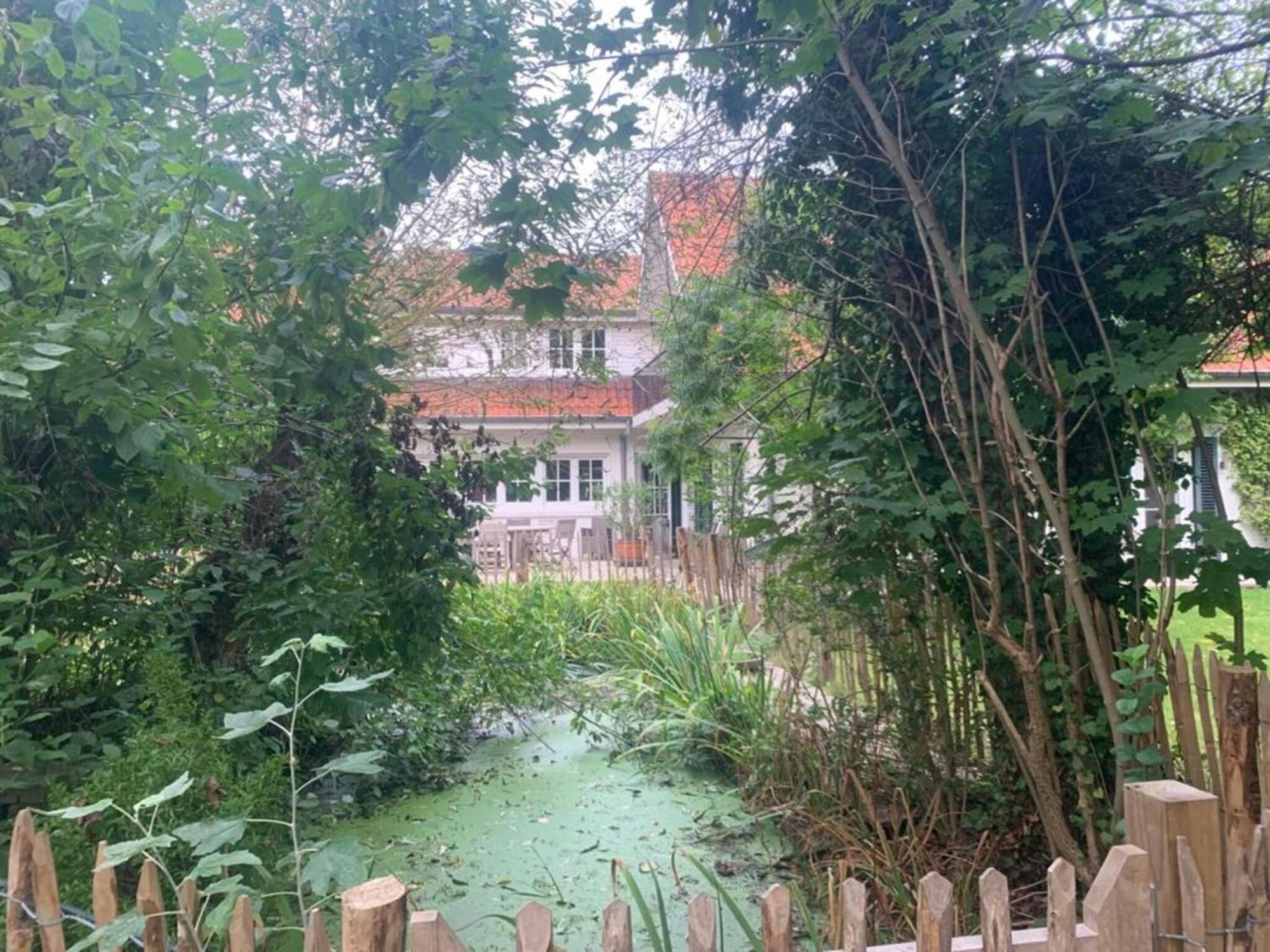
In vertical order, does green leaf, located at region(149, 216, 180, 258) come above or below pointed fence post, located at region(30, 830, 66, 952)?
above

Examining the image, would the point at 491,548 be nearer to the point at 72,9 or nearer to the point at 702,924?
the point at 72,9

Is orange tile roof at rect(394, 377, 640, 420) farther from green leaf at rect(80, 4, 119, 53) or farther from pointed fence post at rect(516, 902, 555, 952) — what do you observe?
pointed fence post at rect(516, 902, 555, 952)

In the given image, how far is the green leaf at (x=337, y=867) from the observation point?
1450mm

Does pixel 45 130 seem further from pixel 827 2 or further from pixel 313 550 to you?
pixel 827 2

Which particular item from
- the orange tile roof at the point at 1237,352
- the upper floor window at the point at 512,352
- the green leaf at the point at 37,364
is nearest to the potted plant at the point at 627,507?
the upper floor window at the point at 512,352

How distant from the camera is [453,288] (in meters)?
8.83

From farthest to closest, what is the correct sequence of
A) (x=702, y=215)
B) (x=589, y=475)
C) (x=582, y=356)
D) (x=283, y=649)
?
(x=589, y=475)
(x=582, y=356)
(x=702, y=215)
(x=283, y=649)

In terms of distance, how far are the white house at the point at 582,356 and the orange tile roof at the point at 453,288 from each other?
0.08 ft

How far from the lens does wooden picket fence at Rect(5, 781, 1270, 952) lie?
1.23 m

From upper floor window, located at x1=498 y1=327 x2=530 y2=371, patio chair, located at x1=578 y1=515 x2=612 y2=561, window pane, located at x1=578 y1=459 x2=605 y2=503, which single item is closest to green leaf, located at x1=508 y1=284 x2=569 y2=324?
upper floor window, located at x1=498 y1=327 x2=530 y2=371

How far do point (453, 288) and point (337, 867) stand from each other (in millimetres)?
7944

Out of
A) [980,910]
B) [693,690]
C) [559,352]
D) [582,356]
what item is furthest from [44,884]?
[559,352]

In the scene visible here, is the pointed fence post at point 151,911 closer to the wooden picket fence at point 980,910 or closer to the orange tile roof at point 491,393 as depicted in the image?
the wooden picket fence at point 980,910

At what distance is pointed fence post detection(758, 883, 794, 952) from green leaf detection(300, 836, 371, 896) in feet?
2.32
